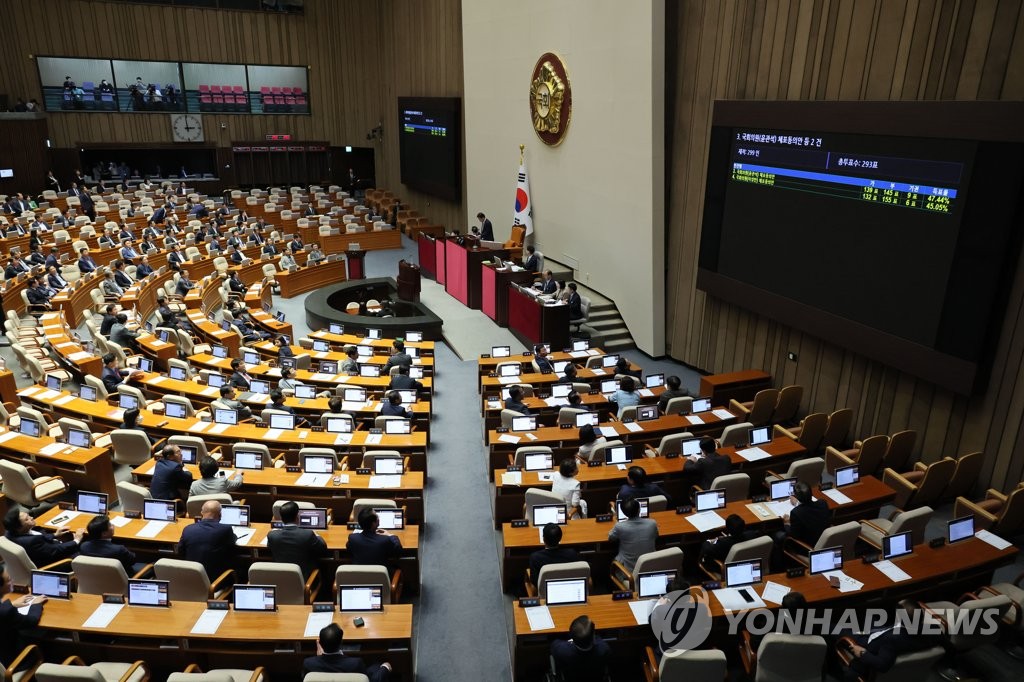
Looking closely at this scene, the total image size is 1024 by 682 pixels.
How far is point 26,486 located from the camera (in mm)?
7457

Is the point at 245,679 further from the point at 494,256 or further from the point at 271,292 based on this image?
the point at 271,292

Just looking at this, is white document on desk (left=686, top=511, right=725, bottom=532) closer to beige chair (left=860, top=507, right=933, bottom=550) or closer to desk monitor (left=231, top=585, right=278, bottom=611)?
beige chair (left=860, top=507, right=933, bottom=550)

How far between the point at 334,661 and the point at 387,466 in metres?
3.05

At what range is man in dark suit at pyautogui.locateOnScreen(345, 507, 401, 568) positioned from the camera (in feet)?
19.5

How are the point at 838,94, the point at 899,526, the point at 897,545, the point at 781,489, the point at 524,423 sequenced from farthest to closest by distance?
the point at 838,94, the point at 524,423, the point at 781,489, the point at 899,526, the point at 897,545

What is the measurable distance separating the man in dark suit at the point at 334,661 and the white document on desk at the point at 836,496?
4814 mm

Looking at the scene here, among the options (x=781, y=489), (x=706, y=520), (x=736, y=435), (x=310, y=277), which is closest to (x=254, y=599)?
(x=706, y=520)

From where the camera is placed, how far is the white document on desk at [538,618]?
514cm

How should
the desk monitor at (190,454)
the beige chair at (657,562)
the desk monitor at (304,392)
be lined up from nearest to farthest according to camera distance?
the beige chair at (657,562) < the desk monitor at (190,454) < the desk monitor at (304,392)

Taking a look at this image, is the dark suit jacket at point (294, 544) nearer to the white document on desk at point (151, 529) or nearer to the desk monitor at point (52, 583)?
the white document on desk at point (151, 529)

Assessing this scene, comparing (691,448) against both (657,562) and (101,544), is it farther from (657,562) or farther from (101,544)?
(101,544)

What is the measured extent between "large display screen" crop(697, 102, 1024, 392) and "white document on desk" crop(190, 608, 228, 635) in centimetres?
777

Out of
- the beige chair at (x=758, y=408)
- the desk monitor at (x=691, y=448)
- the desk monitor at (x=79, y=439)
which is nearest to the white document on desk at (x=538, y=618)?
the desk monitor at (x=691, y=448)

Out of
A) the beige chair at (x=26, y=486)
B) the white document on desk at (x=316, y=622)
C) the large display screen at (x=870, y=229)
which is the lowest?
the beige chair at (x=26, y=486)
